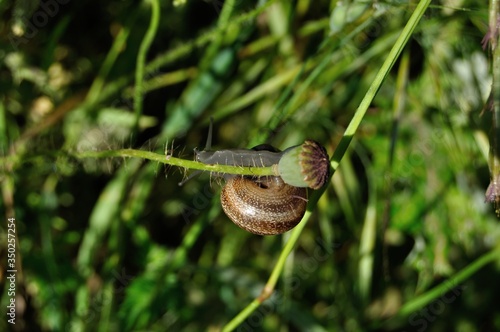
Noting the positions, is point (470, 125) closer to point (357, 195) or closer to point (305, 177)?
point (357, 195)

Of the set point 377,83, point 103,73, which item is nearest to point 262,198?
point 377,83

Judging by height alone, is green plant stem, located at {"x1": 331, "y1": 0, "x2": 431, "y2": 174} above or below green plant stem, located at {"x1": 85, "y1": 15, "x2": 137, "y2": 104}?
below

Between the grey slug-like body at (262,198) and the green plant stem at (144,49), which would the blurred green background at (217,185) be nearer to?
the green plant stem at (144,49)

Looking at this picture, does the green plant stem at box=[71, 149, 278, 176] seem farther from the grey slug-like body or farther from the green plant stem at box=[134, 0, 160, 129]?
the green plant stem at box=[134, 0, 160, 129]

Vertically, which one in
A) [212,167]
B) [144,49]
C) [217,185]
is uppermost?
[144,49]

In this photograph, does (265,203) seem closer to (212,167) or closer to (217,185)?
(212,167)

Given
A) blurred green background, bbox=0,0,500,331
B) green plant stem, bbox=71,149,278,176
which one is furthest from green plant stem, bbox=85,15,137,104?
green plant stem, bbox=71,149,278,176
